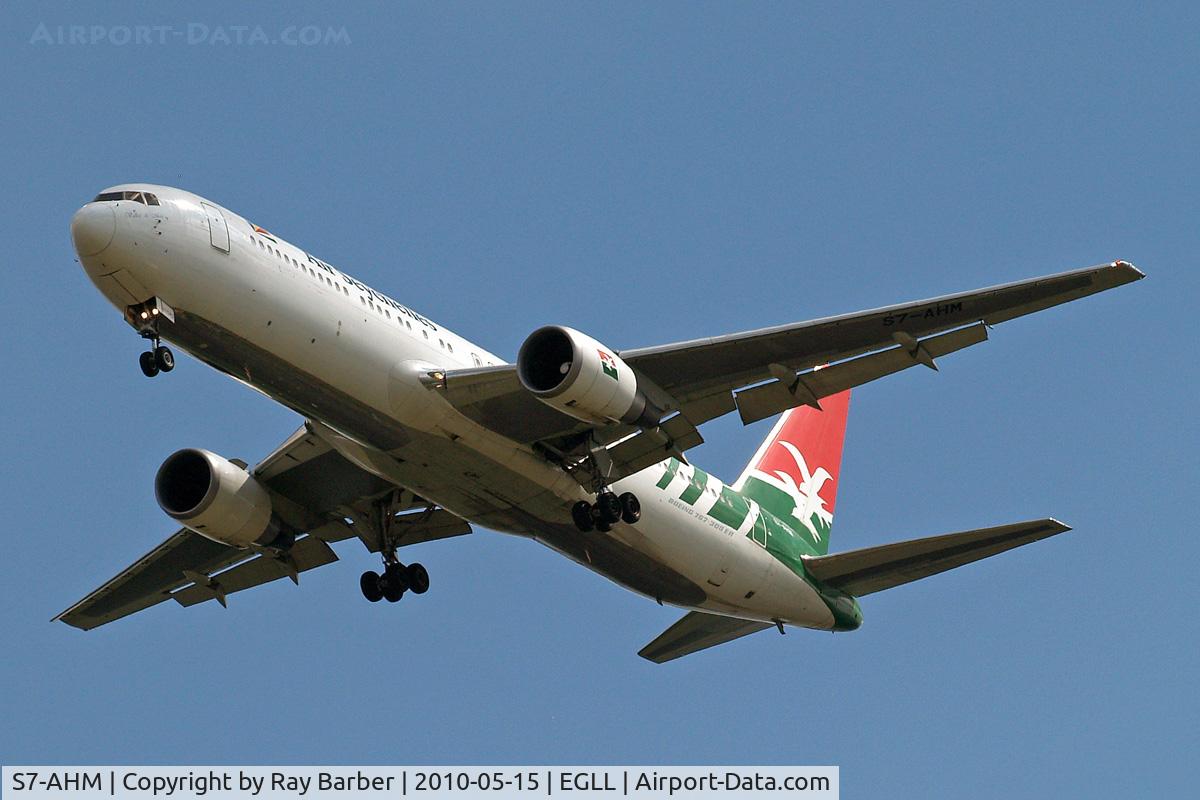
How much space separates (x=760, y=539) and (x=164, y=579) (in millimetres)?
13015

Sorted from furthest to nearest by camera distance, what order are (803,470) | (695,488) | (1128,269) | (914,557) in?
(803,470)
(914,557)
(695,488)
(1128,269)

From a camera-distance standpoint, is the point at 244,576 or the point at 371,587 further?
the point at 244,576

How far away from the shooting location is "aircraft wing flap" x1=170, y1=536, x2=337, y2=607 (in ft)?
128

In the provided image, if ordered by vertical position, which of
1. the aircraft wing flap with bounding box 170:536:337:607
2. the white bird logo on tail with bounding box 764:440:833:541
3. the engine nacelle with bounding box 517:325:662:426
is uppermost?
the white bird logo on tail with bounding box 764:440:833:541

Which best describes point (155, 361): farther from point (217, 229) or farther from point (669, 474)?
point (669, 474)

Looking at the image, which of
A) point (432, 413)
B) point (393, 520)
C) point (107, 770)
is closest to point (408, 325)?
point (432, 413)

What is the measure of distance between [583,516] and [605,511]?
0.47 m

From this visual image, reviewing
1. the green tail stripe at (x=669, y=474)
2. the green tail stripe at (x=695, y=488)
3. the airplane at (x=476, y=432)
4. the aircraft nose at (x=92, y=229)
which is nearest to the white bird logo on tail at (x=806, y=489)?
the airplane at (x=476, y=432)

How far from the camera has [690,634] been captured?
130 feet

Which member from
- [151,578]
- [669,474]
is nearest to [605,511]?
[669,474]

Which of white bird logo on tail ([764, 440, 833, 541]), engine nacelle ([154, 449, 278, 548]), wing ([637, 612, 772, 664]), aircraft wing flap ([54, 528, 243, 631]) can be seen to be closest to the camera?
engine nacelle ([154, 449, 278, 548])

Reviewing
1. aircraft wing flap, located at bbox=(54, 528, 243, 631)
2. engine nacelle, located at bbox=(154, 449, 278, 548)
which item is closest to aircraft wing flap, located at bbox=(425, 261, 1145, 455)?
engine nacelle, located at bbox=(154, 449, 278, 548)

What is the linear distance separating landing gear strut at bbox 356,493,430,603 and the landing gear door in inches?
324

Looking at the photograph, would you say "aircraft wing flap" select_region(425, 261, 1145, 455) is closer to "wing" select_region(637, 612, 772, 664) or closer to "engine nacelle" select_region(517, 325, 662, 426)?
"engine nacelle" select_region(517, 325, 662, 426)
